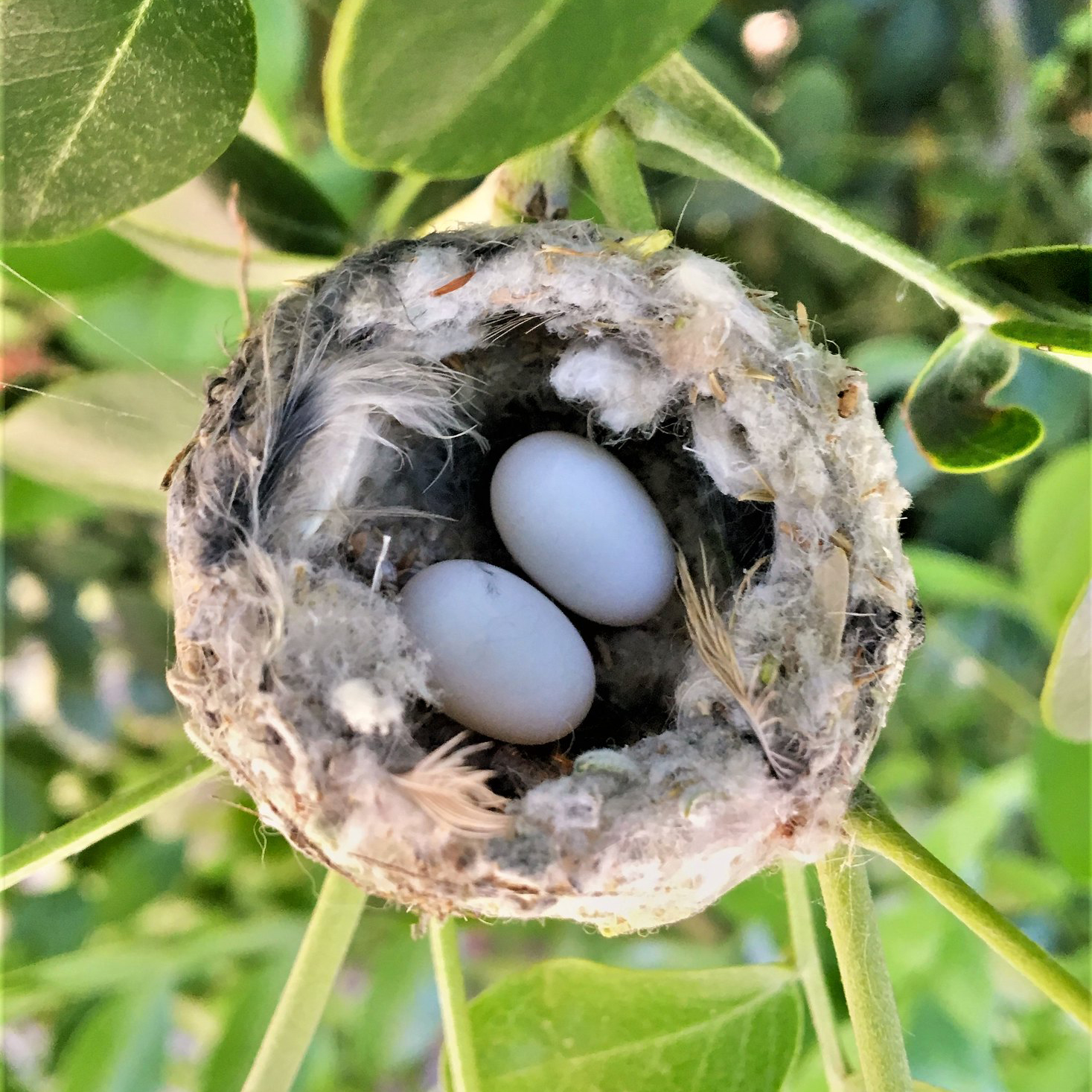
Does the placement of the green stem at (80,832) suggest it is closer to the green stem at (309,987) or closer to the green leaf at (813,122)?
the green stem at (309,987)

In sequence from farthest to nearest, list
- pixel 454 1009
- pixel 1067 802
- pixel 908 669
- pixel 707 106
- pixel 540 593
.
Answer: pixel 908 669 → pixel 1067 802 → pixel 540 593 → pixel 707 106 → pixel 454 1009

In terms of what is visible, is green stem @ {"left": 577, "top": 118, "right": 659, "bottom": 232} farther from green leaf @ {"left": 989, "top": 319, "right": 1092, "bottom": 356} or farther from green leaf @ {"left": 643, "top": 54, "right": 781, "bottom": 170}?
green leaf @ {"left": 989, "top": 319, "right": 1092, "bottom": 356}

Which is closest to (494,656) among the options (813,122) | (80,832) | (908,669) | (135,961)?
(80,832)

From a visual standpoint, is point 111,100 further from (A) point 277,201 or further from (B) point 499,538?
(B) point 499,538

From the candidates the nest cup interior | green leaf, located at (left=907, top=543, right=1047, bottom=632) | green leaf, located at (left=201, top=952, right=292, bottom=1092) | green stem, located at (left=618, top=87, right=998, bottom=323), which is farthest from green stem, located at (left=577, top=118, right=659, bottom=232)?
green leaf, located at (left=201, top=952, right=292, bottom=1092)

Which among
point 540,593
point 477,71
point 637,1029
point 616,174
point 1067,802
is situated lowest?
point 1067,802

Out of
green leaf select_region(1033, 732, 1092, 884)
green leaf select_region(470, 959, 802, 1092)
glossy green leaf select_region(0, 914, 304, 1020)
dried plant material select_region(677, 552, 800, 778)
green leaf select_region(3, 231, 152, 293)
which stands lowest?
glossy green leaf select_region(0, 914, 304, 1020)

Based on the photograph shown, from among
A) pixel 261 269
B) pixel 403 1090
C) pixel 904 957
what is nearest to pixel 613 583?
pixel 261 269
